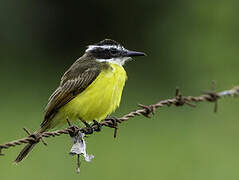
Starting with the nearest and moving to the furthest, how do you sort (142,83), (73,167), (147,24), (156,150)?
(73,167) → (156,150) → (142,83) → (147,24)

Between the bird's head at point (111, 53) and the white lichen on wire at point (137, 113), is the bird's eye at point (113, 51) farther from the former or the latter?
the white lichen on wire at point (137, 113)

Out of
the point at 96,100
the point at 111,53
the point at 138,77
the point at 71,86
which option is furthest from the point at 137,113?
the point at 138,77

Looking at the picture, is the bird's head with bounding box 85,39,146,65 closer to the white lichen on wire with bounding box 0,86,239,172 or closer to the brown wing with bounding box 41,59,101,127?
the brown wing with bounding box 41,59,101,127

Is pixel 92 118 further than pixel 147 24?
No

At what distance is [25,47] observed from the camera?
1416cm

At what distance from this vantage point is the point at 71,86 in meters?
6.55

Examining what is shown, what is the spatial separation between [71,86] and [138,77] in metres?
6.28

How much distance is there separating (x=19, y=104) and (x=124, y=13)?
378 centimetres

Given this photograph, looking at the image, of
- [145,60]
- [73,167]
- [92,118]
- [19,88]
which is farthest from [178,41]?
[92,118]

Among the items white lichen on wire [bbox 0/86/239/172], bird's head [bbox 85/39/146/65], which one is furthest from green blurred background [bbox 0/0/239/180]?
white lichen on wire [bbox 0/86/239/172]

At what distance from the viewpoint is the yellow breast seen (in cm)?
649

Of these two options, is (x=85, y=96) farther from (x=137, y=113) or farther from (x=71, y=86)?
(x=137, y=113)

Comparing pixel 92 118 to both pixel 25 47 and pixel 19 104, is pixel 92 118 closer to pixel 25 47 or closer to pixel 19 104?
pixel 19 104

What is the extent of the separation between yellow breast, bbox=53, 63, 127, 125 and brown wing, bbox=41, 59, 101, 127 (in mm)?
44
